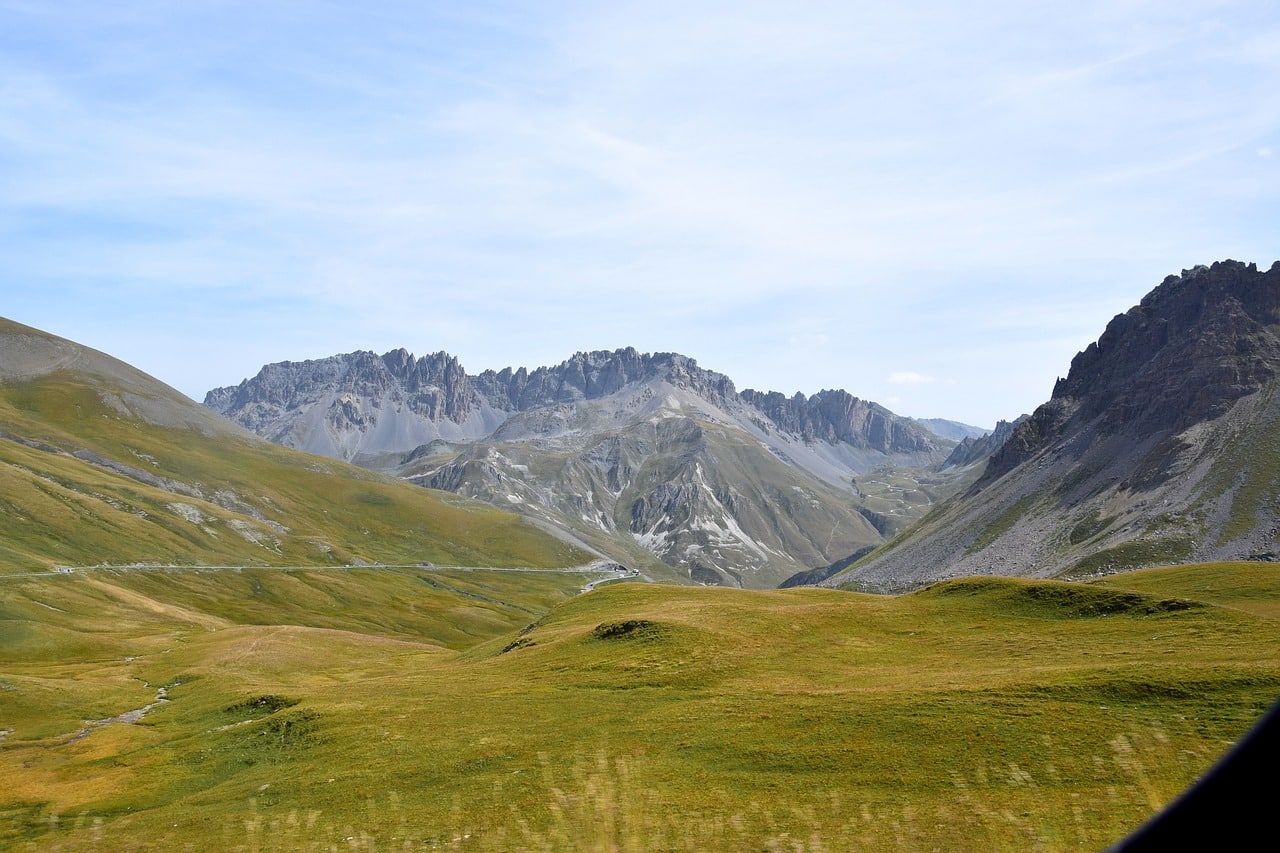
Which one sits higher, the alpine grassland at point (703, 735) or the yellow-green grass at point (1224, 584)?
the yellow-green grass at point (1224, 584)

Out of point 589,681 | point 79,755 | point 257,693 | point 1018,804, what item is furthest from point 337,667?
point 1018,804

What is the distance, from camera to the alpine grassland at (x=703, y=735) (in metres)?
39.0

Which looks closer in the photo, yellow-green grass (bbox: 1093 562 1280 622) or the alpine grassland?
the alpine grassland

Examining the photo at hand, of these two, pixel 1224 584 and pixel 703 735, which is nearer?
pixel 703 735

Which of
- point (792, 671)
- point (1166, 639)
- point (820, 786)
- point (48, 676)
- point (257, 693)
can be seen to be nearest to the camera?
point (820, 786)

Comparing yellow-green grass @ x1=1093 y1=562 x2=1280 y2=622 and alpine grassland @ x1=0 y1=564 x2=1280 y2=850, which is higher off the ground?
yellow-green grass @ x1=1093 y1=562 x2=1280 y2=622

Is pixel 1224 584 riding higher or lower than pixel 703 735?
higher

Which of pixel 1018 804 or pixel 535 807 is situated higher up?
pixel 1018 804

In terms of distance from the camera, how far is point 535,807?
1683 inches

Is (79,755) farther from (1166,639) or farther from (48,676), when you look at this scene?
(1166,639)

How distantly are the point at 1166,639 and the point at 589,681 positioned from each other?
47.5 metres

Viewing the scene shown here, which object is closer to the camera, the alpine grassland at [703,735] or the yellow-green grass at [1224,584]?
the alpine grassland at [703,735]

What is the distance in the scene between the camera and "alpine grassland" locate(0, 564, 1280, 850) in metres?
39.0

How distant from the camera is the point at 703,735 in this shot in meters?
52.6
